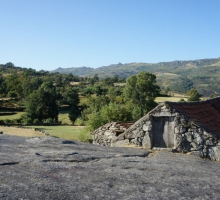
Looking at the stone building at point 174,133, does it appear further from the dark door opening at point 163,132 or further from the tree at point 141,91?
the tree at point 141,91

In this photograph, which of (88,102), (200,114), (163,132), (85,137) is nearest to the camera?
(163,132)

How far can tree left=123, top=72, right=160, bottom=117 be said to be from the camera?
216 feet

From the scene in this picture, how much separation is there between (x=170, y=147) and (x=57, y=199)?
23.7ft

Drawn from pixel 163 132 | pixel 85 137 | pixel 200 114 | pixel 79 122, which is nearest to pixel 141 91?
pixel 79 122

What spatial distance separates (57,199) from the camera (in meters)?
5.11

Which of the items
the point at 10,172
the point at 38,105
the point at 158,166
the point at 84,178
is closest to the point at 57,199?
the point at 84,178

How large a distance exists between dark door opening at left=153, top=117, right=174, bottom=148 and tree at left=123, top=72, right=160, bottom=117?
5231 cm

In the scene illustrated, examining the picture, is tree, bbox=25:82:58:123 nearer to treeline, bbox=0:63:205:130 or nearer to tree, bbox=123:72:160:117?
treeline, bbox=0:63:205:130

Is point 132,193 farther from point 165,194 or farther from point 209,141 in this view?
point 209,141

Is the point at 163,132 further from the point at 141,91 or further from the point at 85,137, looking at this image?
the point at 141,91

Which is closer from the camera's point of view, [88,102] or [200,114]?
[200,114]

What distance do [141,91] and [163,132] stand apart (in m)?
55.8

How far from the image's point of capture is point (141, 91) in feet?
221

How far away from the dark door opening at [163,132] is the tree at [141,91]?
52.3 meters
